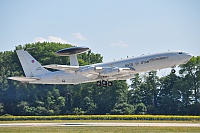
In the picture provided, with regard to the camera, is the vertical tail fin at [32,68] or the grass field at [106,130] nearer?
the grass field at [106,130]

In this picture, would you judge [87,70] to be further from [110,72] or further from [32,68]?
[32,68]

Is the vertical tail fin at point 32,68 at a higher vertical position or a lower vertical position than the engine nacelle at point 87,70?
higher

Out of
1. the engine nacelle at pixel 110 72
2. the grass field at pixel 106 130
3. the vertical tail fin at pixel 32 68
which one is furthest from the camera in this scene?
the vertical tail fin at pixel 32 68

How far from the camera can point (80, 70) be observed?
66438 millimetres

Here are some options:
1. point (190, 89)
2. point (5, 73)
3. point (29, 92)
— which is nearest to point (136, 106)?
point (190, 89)

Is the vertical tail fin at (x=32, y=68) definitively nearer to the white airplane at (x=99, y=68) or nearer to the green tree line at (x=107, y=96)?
Result: the white airplane at (x=99, y=68)

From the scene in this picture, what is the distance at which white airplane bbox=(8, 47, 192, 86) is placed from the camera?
64.6 m

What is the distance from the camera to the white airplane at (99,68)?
212ft

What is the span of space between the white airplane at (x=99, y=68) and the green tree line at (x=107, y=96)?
893 inches

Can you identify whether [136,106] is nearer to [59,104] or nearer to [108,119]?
[59,104]

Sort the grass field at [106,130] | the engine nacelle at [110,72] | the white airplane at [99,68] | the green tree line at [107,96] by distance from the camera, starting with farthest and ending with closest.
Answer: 1. the green tree line at [107,96]
2. the engine nacelle at [110,72]
3. the white airplane at [99,68]
4. the grass field at [106,130]

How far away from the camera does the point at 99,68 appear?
66312 millimetres

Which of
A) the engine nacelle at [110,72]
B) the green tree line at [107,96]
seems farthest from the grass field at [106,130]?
the green tree line at [107,96]

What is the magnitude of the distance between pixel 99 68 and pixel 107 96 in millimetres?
34441
